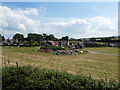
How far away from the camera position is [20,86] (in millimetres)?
3732

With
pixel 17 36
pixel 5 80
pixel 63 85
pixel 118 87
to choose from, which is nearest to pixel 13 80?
pixel 5 80

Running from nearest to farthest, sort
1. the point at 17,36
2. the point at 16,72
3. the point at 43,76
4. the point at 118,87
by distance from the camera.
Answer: the point at 118,87 → the point at 43,76 → the point at 16,72 → the point at 17,36

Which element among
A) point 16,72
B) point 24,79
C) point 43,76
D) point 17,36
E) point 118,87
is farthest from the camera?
point 17,36

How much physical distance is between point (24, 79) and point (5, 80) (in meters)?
0.94

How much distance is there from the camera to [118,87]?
3.38 meters

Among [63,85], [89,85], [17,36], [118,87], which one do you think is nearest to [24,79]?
[63,85]

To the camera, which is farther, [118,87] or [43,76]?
[43,76]

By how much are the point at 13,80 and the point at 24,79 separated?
571 millimetres

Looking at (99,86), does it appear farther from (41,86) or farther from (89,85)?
(41,86)

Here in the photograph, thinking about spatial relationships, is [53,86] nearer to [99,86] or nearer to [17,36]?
→ [99,86]

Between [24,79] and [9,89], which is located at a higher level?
[24,79]

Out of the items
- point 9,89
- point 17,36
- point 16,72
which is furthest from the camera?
point 17,36

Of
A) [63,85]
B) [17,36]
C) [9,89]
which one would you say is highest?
[17,36]

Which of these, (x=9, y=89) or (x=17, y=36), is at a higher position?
(x=17, y=36)
